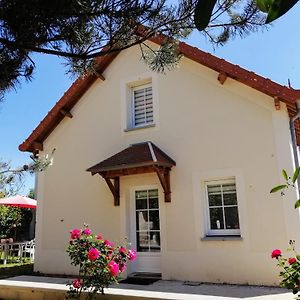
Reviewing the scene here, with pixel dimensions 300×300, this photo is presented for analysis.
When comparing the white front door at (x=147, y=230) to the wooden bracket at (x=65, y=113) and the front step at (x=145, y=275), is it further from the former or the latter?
the wooden bracket at (x=65, y=113)

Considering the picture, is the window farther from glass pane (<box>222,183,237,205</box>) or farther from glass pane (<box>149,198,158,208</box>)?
glass pane (<box>149,198,158,208</box>)

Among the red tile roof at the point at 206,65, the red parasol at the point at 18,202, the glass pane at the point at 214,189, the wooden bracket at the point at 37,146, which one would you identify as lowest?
the glass pane at the point at 214,189

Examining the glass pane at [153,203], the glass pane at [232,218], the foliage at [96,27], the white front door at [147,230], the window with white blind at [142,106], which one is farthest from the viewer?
the window with white blind at [142,106]

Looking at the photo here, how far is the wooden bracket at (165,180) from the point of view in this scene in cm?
1026

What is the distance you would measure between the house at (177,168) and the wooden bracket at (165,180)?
31 mm

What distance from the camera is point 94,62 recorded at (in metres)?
6.75

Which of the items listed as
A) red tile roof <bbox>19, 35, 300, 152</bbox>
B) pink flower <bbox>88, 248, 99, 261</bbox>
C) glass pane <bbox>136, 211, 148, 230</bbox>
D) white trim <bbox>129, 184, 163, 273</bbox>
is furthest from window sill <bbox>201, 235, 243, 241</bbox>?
pink flower <bbox>88, 248, 99, 261</bbox>

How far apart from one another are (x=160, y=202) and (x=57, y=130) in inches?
208

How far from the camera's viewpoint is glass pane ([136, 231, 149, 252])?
1112 centimetres

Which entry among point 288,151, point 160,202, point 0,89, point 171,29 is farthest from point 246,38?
point 160,202

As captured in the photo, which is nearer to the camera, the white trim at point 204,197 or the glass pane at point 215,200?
the white trim at point 204,197

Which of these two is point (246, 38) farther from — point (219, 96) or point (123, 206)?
point (123, 206)

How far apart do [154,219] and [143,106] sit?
3934 mm

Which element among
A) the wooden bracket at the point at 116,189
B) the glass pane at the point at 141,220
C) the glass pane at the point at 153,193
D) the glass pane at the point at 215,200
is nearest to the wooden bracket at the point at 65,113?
the wooden bracket at the point at 116,189
